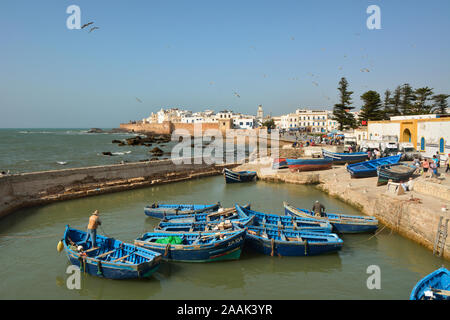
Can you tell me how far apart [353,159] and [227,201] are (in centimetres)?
1506

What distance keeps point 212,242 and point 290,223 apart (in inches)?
170

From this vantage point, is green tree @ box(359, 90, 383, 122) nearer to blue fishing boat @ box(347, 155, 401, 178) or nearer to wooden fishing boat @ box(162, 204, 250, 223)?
blue fishing boat @ box(347, 155, 401, 178)

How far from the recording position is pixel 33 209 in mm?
16828

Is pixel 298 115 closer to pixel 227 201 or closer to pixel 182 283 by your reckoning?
pixel 227 201

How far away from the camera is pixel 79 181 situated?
19.7 meters

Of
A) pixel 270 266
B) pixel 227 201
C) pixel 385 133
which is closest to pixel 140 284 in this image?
pixel 270 266

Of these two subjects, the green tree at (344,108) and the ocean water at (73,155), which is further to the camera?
the green tree at (344,108)

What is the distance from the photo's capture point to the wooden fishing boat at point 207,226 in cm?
1128

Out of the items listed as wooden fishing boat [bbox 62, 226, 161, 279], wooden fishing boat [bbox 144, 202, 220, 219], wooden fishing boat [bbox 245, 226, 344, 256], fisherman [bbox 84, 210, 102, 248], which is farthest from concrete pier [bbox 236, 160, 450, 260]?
fisherman [bbox 84, 210, 102, 248]

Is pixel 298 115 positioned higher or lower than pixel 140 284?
higher

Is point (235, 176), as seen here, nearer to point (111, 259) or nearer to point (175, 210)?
point (175, 210)

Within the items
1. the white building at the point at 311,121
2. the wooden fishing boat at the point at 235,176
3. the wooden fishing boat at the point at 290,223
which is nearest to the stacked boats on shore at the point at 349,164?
the wooden fishing boat at the point at 235,176

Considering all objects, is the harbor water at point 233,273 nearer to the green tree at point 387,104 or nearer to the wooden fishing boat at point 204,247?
the wooden fishing boat at point 204,247
